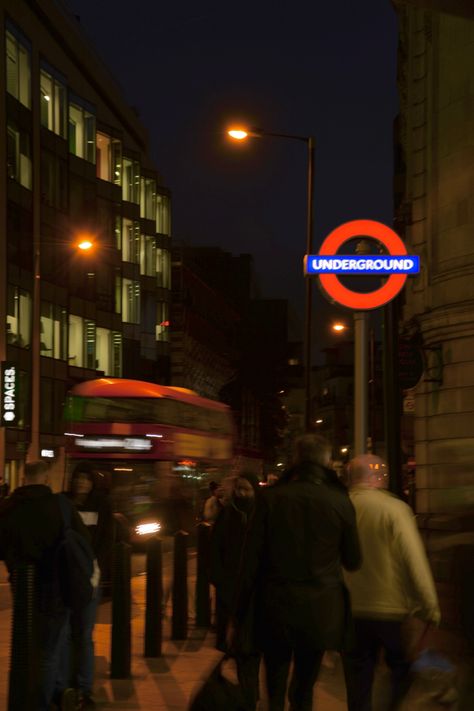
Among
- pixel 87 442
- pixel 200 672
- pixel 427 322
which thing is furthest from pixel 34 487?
pixel 87 442

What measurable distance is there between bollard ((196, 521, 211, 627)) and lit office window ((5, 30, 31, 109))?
1456 inches

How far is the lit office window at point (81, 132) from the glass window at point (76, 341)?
25.7 feet

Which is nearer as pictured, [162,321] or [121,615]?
[121,615]

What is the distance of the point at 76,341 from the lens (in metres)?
54.1

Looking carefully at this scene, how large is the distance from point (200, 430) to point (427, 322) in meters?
11.0

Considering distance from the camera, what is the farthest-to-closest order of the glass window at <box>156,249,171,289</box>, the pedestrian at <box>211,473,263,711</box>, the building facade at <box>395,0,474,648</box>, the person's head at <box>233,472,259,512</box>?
the glass window at <box>156,249,171,289</box>, the building facade at <box>395,0,474,648</box>, the person's head at <box>233,472,259,512</box>, the pedestrian at <box>211,473,263,711</box>

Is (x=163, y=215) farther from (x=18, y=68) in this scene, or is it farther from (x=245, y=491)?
(x=245, y=491)

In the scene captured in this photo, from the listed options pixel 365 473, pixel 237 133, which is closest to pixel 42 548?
pixel 365 473

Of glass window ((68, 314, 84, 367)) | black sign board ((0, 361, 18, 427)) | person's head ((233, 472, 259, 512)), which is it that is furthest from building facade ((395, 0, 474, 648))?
glass window ((68, 314, 84, 367))

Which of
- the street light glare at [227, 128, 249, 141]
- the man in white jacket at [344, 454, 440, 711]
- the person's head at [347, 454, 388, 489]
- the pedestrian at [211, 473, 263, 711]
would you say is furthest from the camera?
the street light glare at [227, 128, 249, 141]

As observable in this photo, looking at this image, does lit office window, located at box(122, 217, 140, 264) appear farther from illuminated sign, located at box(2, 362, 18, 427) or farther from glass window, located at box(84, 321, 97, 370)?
illuminated sign, located at box(2, 362, 18, 427)

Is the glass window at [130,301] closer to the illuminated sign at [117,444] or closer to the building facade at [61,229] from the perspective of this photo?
the building facade at [61,229]

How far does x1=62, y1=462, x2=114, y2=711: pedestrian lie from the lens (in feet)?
26.2

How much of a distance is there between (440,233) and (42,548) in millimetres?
16080
